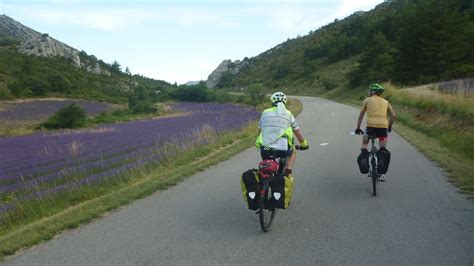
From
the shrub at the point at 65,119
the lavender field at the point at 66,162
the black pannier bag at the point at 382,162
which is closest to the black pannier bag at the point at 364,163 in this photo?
the black pannier bag at the point at 382,162

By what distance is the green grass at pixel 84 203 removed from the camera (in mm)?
6473

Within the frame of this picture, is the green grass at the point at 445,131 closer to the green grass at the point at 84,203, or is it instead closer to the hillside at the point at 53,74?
the green grass at the point at 84,203

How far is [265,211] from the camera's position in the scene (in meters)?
6.34

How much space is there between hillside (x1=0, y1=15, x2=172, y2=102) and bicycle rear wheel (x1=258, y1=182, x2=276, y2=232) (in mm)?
47539

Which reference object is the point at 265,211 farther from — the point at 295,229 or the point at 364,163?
the point at 364,163

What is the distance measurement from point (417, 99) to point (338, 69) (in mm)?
62071

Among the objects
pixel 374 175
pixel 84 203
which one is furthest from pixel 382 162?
pixel 84 203

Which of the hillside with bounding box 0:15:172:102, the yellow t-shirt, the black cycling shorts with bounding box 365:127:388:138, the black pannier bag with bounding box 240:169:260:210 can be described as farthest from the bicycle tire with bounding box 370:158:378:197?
the hillside with bounding box 0:15:172:102

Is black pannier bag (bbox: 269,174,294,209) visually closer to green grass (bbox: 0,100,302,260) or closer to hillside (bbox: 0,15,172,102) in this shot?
green grass (bbox: 0,100,302,260)

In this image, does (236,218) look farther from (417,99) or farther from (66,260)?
(417,99)

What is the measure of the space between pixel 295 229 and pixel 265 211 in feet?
1.77

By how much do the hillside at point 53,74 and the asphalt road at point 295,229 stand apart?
45.7 meters

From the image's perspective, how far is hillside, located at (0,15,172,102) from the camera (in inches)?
2120

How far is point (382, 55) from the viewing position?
57812 mm
